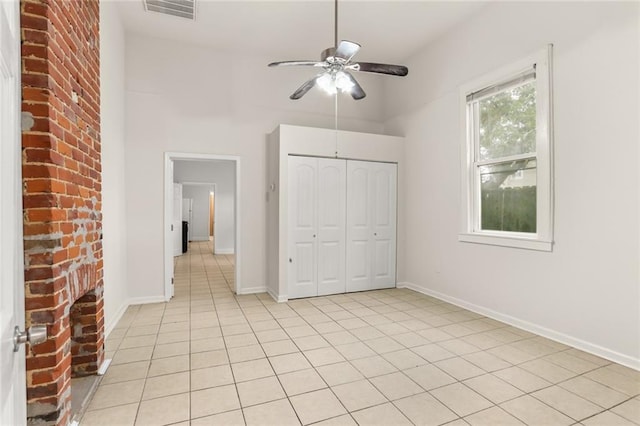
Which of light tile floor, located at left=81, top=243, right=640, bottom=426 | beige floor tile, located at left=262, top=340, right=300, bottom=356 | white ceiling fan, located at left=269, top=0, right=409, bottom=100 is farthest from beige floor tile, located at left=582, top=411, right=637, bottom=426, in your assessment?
white ceiling fan, located at left=269, top=0, right=409, bottom=100

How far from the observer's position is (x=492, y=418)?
1.97 m

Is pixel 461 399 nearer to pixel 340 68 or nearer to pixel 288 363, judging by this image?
pixel 288 363

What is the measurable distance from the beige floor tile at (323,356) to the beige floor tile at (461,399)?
32.5 inches

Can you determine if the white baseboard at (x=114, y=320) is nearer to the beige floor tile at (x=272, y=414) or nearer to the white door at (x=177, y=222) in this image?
the beige floor tile at (x=272, y=414)

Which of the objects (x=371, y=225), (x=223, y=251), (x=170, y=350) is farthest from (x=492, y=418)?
(x=223, y=251)

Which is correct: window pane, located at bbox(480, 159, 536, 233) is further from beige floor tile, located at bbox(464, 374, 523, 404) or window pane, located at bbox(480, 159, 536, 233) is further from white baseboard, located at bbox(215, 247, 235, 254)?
white baseboard, located at bbox(215, 247, 235, 254)

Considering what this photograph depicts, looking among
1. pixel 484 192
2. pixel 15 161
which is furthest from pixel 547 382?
pixel 15 161

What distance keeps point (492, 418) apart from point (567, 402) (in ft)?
2.02

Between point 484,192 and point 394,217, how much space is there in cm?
152

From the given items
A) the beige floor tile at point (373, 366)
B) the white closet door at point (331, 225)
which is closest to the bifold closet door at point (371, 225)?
the white closet door at point (331, 225)

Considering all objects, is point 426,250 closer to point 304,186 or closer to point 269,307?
point 304,186

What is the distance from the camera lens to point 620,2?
8.66 feet

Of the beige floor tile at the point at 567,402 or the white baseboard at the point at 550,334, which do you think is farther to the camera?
the white baseboard at the point at 550,334

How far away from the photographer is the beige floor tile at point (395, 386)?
2.24 m
